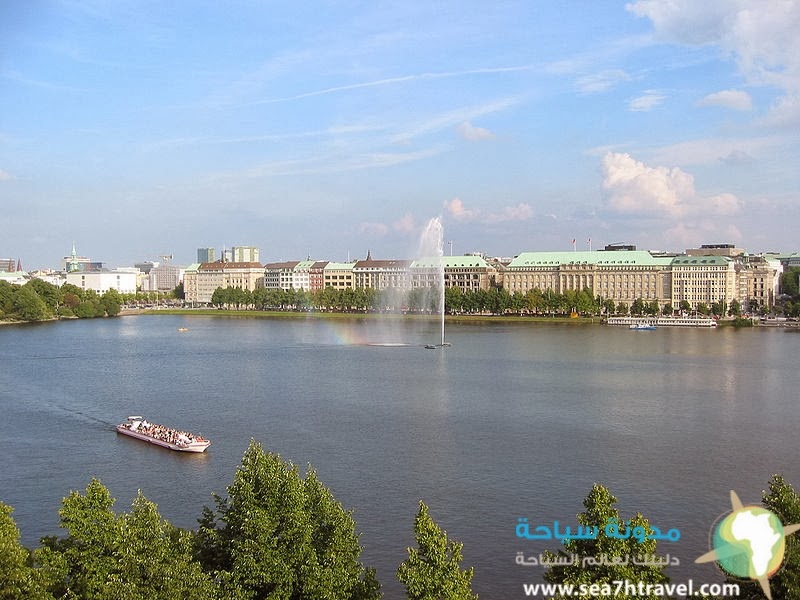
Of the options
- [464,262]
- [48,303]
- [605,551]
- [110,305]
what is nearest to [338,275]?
[464,262]

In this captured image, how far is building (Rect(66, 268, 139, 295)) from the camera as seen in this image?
158962 millimetres

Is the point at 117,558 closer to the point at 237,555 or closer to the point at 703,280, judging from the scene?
the point at 237,555

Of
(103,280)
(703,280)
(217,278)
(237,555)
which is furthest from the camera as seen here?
(103,280)

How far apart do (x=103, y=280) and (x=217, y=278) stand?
24419 mm

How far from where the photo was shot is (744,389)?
38.1 metres

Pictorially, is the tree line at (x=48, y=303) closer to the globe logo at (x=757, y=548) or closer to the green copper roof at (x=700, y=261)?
the green copper roof at (x=700, y=261)

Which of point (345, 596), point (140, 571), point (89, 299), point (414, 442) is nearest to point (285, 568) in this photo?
point (345, 596)

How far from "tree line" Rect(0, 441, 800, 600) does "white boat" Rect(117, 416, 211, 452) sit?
1162 cm

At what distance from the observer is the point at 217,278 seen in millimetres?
150625

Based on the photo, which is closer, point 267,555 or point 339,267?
point 267,555

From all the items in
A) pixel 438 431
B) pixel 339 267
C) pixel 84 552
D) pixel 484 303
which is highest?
pixel 339 267

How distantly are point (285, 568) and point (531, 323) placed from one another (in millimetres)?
79883

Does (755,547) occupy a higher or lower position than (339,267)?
lower

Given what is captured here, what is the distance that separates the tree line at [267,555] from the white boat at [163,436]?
11618 millimetres
